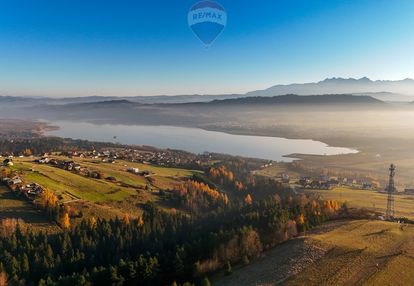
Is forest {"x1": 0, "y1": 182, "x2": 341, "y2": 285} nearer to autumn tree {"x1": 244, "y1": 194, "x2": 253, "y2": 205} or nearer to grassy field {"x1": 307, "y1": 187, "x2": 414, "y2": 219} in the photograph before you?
grassy field {"x1": 307, "y1": 187, "x2": 414, "y2": 219}

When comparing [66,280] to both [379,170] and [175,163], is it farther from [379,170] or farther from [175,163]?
[379,170]

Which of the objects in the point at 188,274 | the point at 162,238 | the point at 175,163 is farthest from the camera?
the point at 175,163

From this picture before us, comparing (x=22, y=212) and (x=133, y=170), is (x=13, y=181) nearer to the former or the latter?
(x=22, y=212)

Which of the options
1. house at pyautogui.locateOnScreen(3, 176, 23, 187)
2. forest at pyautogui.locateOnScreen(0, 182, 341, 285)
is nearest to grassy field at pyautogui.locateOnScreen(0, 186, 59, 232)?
forest at pyautogui.locateOnScreen(0, 182, 341, 285)

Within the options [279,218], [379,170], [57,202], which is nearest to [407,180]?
[379,170]

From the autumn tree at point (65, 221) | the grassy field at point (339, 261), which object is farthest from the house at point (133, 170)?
the grassy field at point (339, 261)

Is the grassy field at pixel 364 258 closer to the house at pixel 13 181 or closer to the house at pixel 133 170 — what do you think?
the house at pixel 13 181

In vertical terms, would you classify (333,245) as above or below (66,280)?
above
